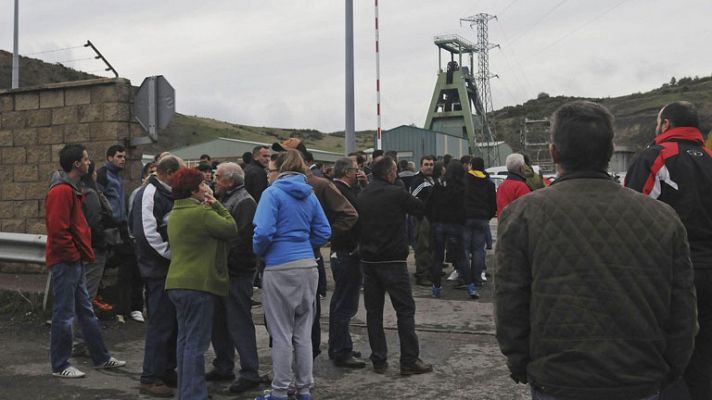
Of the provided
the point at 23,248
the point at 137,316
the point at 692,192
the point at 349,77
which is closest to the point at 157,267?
the point at 137,316

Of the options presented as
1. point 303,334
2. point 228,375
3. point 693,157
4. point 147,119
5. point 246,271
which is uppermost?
point 147,119

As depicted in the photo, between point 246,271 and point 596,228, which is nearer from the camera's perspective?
point 596,228

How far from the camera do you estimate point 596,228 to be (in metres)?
2.51

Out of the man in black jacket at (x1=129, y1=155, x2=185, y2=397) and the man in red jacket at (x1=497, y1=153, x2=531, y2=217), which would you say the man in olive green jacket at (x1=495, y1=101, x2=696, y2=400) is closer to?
the man in black jacket at (x1=129, y1=155, x2=185, y2=397)

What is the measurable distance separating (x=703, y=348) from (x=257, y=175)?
606 centimetres

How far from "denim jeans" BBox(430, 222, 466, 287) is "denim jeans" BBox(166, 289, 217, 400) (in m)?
4.91

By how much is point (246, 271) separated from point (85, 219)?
1721 millimetres

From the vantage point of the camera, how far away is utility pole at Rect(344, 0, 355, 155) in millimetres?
14359

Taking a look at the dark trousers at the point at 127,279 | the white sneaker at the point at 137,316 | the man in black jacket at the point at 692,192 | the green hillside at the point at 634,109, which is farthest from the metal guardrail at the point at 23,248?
the green hillside at the point at 634,109

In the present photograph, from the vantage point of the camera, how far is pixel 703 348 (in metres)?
4.04

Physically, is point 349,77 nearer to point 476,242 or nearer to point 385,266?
point 476,242

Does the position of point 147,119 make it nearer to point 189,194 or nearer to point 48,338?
point 48,338

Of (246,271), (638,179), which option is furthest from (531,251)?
(246,271)

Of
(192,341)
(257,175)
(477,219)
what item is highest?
(257,175)
